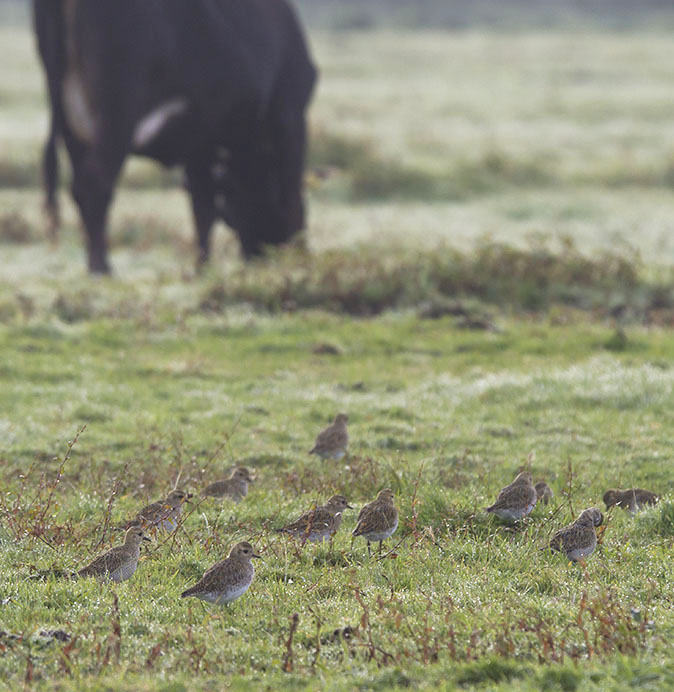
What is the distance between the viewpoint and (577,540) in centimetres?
652

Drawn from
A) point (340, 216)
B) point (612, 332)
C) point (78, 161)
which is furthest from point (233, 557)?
point (340, 216)

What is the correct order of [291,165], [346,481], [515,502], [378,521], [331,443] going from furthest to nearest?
[291,165] → [331,443] → [346,481] → [515,502] → [378,521]

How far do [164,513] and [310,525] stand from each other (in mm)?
914

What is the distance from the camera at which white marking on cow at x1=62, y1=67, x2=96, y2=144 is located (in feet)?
51.8

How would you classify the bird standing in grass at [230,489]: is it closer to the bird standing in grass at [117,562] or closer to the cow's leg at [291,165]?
the bird standing in grass at [117,562]

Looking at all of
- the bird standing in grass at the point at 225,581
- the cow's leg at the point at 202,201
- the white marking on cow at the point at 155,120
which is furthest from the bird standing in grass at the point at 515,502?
the cow's leg at the point at 202,201

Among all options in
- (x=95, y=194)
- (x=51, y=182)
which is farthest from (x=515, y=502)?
(x=51, y=182)

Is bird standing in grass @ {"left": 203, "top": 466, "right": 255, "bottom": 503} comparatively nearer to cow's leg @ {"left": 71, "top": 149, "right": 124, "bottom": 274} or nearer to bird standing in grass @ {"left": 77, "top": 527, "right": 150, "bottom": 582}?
bird standing in grass @ {"left": 77, "top": 527, "right": 150, "bottom": 582}

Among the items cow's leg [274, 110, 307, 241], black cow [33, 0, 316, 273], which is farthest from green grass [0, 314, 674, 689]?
cow's leg [274, 110, 307, 241]

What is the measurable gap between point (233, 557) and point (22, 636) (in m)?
1.12

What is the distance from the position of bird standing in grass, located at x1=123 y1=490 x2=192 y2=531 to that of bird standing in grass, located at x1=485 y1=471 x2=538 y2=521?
6.43ft

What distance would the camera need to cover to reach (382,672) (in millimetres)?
5203

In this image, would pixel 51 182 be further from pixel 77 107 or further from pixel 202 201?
pixel 202 201

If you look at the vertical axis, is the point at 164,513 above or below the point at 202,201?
above
